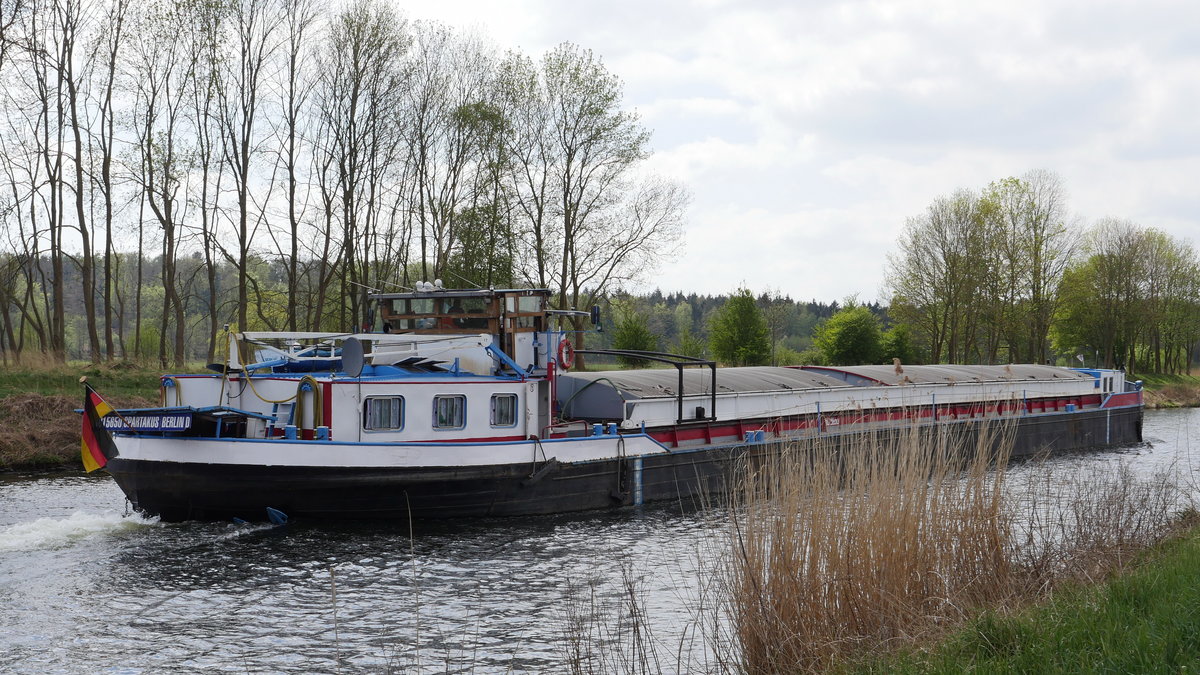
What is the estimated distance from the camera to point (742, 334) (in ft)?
165

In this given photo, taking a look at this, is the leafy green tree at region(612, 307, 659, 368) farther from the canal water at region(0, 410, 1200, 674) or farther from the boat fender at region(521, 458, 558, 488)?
the canal water at region(0, 410, 1200, 674)

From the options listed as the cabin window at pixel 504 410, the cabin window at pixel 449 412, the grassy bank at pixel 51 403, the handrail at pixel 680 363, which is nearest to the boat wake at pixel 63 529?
the cabin window at pixel 449 412

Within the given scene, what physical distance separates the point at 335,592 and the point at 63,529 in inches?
288

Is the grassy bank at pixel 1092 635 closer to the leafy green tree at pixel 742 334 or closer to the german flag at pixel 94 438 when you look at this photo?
the german flag at pixel 94 438

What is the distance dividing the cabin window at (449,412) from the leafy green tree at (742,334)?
3455 centimetres

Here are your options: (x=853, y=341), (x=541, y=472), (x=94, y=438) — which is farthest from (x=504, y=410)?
(x=853, y=341)

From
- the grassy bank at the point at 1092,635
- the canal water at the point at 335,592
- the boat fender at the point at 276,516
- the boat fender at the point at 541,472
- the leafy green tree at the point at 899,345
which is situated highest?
the leafy green tree at the point at 899,345

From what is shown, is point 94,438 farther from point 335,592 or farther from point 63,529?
point 335,592

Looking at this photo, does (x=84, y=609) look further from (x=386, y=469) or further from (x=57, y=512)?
(x=57, y=512)

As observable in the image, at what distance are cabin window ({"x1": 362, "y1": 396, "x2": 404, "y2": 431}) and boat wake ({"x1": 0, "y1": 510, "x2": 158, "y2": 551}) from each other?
3.38 meters

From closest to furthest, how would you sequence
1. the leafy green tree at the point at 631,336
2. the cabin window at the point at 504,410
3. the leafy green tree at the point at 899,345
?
1. the cabin window at the point at 504,410
2. the leafy green tree at the point at 631,336
3. the leafy green tree at the point at 899,345

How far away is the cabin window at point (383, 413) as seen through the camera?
50.9 feet

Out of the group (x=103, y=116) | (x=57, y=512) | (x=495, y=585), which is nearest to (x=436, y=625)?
(x=495, y=585)

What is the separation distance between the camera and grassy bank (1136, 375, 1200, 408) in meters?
52.3
